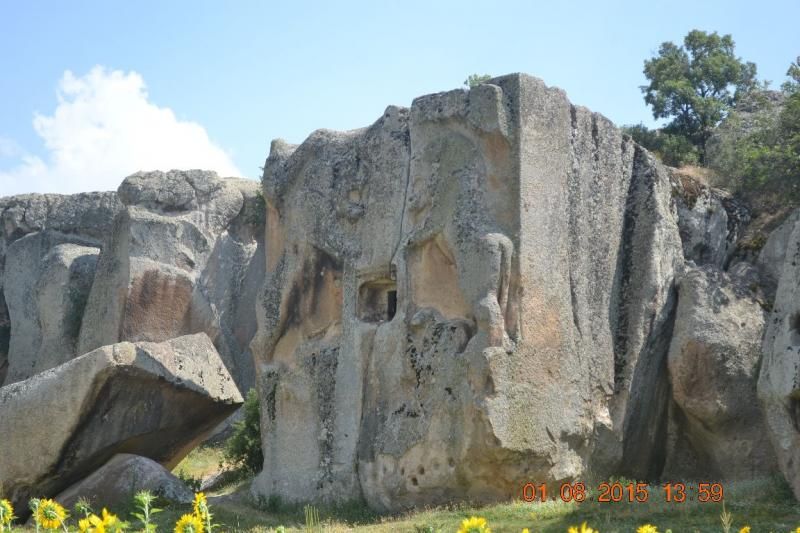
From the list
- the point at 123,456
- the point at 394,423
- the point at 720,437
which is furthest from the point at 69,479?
the point at 720,437

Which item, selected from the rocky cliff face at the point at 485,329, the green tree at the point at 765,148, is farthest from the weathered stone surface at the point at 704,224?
the green tree at the point at 765,148

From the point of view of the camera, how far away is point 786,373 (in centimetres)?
1278

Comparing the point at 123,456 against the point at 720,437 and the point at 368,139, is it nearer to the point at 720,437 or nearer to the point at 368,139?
the point at 368,139

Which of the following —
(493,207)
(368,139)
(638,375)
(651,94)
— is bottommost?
(638,375)

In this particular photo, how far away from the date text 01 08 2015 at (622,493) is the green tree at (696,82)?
12577 millimetres

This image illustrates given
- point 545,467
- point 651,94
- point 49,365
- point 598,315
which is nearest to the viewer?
point 545,467

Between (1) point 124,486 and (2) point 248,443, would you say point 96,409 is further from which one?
(2) point 248,443

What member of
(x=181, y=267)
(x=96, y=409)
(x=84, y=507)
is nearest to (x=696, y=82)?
(x=181, y=267)

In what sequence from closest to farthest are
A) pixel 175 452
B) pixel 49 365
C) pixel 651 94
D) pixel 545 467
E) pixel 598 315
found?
pixel 545 467
pixel 598 315
pixel 175 452
pixel 49 365
pixel 651 94

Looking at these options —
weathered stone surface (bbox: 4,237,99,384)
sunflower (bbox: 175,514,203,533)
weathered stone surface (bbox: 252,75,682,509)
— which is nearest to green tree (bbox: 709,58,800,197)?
weathered stone surface (bbox: 252,75,682,509)

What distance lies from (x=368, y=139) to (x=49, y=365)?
10.2m

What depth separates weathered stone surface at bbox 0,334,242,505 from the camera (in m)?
16.3

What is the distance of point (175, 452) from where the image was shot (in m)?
18.0

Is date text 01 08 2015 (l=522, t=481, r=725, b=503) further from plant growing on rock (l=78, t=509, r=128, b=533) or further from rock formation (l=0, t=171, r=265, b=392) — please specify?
rock formation (l=0, t=171, r=265, b=392)
